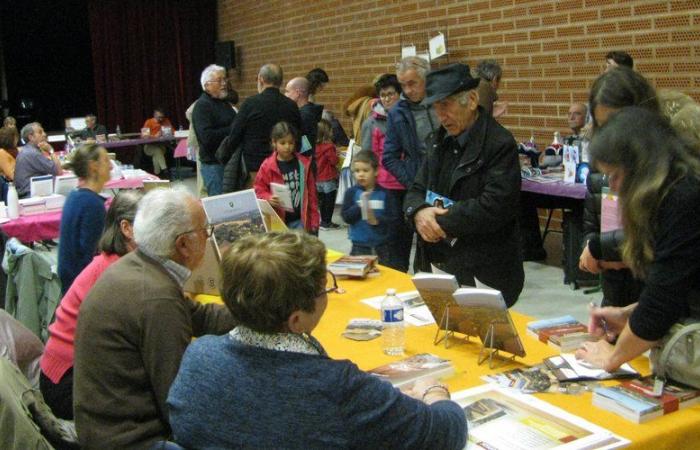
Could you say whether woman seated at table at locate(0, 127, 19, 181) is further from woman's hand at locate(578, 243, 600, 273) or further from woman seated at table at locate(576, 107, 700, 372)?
woman seated at table at locate(576, 107, 700, 372)

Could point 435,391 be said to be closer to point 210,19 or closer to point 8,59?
point 210,19

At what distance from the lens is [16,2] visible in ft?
46.3

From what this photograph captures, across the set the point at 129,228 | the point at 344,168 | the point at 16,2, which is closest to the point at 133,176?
the point at 344,168

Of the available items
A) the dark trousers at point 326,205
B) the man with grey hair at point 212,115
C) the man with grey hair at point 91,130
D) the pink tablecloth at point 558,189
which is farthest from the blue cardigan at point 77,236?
the man with grey hair at point 91,130

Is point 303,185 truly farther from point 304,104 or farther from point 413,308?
point 413,308

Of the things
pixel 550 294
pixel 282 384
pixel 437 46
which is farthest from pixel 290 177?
pixel 282 384

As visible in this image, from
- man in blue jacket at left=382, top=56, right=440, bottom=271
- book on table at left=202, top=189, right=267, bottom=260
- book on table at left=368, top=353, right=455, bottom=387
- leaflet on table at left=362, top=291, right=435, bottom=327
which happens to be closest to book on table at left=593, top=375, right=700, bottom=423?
book on table at left=368, top=353, right=455, bottom=387

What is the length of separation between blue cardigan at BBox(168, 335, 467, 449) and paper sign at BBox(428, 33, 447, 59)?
6426 millimetres

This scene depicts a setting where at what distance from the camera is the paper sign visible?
769cm

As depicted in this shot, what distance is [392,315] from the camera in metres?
2.46

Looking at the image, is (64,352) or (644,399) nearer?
(644,399)

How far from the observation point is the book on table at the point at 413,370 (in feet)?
6.93

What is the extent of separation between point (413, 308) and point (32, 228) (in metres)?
3.40

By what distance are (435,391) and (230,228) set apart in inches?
69.1
